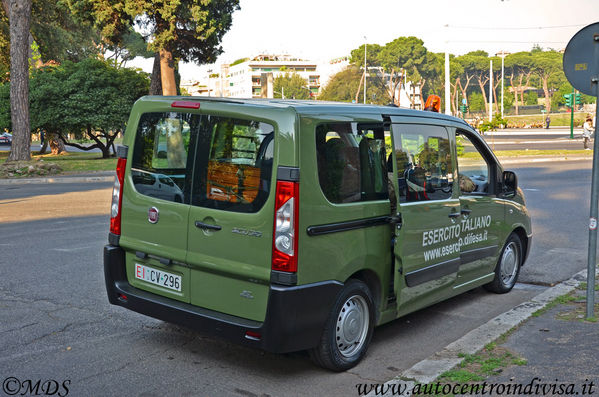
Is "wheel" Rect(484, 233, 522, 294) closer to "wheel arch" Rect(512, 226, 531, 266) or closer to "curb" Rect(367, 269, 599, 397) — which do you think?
"wheel arch" Rect(512, 226, 531, 266)

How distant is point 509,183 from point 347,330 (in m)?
2.89

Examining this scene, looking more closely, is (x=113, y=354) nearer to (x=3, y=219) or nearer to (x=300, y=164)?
(x=300, y=164)

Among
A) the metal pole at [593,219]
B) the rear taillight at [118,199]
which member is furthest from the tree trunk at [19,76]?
the metal pole at [593,219]

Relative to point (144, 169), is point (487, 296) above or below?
below

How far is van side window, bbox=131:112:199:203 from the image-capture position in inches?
171

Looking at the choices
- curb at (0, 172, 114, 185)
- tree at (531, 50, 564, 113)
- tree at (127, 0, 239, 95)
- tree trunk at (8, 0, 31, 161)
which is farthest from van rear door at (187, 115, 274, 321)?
tree at (531, 50, 564, 113)

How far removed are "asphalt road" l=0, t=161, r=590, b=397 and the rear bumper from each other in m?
0.32

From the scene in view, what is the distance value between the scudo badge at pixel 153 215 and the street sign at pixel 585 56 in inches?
138

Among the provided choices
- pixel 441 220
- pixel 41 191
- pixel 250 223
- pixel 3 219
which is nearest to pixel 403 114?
pixel 441 220

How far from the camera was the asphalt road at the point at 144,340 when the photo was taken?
4.05m

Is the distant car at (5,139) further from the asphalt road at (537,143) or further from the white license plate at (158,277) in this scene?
the white license plate at (158,277)

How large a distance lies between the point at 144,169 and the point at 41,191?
1363 centimetres

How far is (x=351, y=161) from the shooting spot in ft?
14.1

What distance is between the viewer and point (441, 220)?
5129 mm
